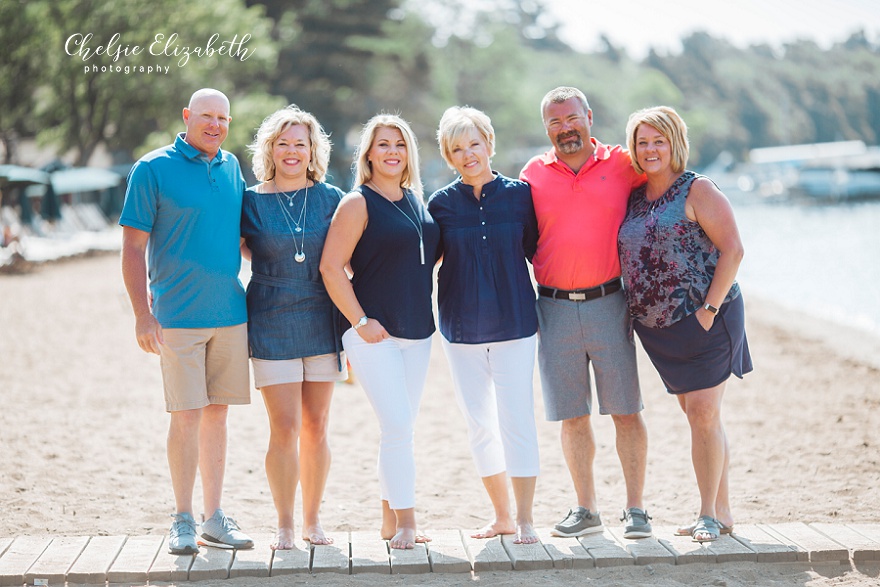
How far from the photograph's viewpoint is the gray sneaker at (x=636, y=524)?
4.46 meters

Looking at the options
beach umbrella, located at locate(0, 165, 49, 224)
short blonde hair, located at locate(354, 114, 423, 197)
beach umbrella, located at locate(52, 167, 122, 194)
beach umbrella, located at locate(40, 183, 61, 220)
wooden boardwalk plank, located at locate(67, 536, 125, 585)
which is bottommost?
wooden boardwalk plank, located at locate(67, 536, 125, 585)

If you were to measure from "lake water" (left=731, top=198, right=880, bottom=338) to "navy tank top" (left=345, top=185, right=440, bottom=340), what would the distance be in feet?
39.8

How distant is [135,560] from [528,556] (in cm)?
174

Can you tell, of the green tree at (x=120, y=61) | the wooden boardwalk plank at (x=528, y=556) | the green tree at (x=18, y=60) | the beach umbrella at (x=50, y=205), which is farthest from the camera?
the green tree at (x=120, y=61)

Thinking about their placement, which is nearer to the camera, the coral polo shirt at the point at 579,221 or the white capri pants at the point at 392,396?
the white capri pants at the point at 392,396

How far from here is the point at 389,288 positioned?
4.36 metres

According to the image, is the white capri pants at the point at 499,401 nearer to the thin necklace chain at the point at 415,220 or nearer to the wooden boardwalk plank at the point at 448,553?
the wooden boardwalk plank at the point at 448,553

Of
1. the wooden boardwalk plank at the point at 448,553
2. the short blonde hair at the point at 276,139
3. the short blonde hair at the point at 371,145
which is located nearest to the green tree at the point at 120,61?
the short blonde hair at the point at 276,139

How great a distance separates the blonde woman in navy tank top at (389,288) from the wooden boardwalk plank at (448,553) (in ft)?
0.41

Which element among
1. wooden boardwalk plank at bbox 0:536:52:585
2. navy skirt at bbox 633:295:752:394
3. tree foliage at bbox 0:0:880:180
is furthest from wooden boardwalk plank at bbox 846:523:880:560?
tree foliage at bbox 0:0:880:180

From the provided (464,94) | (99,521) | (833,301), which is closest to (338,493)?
(99,521)

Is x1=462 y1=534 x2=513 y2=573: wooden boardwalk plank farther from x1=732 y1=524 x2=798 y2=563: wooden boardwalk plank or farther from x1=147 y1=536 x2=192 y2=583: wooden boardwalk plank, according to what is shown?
x1=147 y1=536 x2=192 y2=583: wooden boardwalk plank

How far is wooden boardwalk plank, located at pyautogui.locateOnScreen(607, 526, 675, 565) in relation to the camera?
166 inches

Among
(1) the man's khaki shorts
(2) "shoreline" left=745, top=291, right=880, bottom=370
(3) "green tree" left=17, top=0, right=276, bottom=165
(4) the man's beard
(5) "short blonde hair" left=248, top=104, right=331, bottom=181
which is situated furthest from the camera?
(3) "green tree" left=17, top=0, right=276, bottom=165
